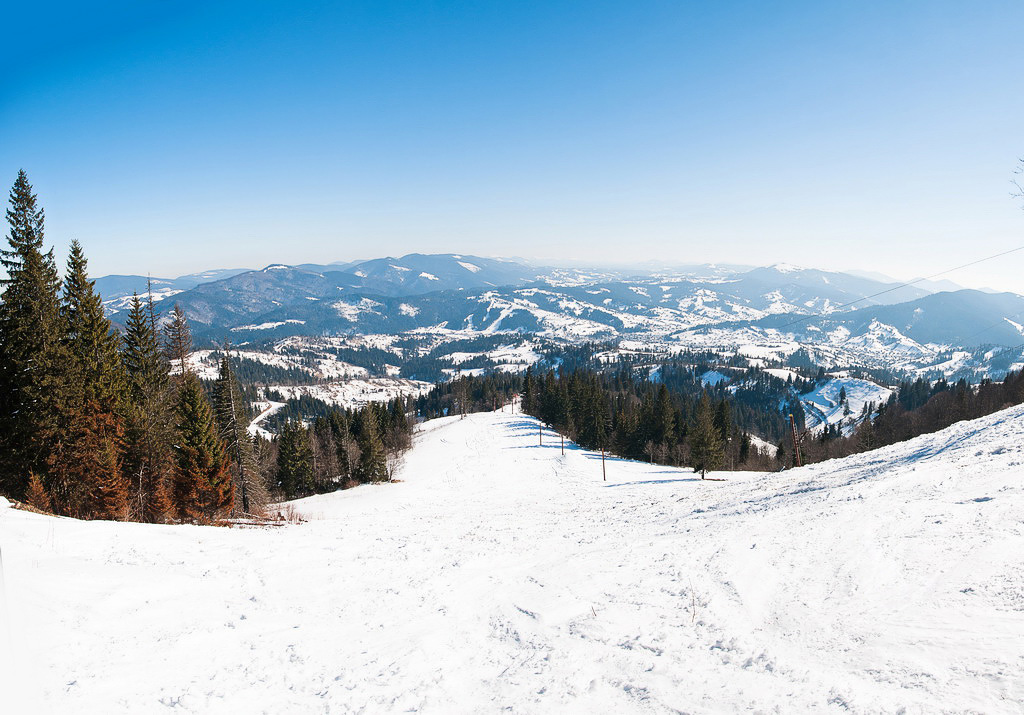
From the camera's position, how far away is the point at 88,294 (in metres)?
23.5

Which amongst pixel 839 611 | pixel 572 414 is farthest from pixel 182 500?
pixel 572 414

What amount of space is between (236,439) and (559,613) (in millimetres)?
33283

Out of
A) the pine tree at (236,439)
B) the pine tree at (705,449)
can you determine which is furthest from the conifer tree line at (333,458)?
the pine tree at (705,449)

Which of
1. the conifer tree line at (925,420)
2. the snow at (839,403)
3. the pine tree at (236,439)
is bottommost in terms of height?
the snow at (839,403)

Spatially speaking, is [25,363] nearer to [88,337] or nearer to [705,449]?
[88,337]

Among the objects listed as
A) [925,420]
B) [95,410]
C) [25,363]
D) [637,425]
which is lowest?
[925,420]

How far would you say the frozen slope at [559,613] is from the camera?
6.48 meters

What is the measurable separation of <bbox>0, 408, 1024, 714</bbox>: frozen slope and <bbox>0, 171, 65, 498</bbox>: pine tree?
33.6 ft

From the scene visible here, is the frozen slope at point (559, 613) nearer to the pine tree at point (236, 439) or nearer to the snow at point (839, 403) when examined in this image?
the pine tree at point (236, 439)

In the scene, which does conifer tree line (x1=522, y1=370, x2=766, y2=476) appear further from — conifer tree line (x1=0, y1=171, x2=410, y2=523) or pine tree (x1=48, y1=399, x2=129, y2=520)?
pine tree (x1=48, y1=399, x2=129, y2=520)

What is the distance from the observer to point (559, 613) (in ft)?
31.6

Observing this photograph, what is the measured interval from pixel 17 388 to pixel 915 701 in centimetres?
3085

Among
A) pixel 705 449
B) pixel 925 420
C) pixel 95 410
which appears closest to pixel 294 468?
pixel 95 410

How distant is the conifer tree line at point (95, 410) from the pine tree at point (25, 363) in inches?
1.8
